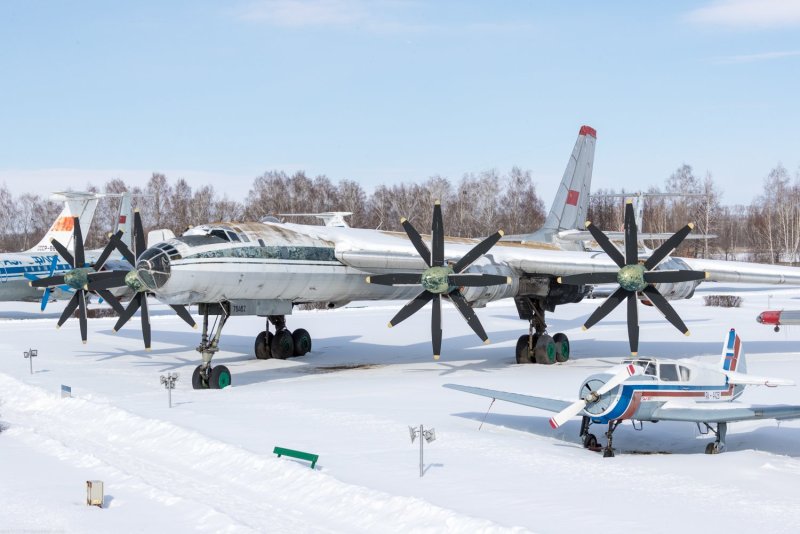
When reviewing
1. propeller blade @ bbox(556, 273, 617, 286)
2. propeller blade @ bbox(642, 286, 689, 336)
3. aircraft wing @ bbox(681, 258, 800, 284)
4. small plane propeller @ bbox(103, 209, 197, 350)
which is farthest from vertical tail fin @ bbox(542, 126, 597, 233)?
small plane propeller @ bbox(103, 209, 197, 350)

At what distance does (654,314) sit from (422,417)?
107ft

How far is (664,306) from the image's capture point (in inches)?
872

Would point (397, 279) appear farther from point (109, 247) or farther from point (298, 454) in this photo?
point (298, 454)

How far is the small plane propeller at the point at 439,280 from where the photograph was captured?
23094 mm

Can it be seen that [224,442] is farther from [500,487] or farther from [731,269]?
[731,269]

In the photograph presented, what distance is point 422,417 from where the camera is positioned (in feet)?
58.9

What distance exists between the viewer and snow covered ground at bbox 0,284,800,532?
36.6 ft

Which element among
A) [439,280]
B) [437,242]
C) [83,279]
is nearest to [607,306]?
[439,280]

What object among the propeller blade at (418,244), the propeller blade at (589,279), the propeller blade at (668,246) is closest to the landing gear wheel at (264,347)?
the propeller blade at (418,244)

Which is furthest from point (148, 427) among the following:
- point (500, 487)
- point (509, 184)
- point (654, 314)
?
point (509, 184)

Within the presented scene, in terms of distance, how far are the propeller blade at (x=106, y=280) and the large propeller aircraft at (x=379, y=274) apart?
88mm

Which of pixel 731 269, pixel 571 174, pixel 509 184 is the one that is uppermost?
pixel 509 184

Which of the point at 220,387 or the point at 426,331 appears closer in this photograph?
the point at 220,387

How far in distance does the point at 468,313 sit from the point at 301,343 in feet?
30.3
